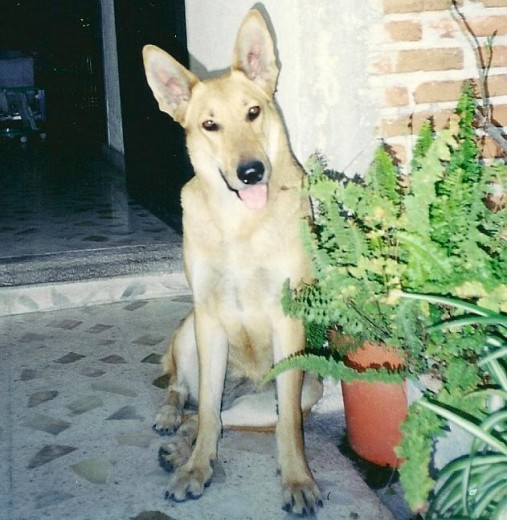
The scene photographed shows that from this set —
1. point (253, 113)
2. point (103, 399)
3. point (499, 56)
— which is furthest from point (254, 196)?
point (103, 399)

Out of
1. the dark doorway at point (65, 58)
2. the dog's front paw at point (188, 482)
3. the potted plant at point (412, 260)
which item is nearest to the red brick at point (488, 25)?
the potted plant at point (412, 260)

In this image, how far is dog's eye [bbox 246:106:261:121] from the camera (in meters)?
2.39

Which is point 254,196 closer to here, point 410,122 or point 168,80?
point 168,80

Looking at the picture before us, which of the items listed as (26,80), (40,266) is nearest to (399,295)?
(40,266)

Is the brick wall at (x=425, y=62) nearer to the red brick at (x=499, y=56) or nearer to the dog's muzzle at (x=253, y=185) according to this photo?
the red brick at (x=499, y=56)

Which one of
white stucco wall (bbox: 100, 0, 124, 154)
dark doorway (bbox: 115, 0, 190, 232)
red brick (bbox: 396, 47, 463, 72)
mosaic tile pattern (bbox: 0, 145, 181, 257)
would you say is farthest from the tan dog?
white stucco wall (bbox: 100, 0, 124, 154)

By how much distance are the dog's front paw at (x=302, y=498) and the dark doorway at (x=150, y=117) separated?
3057 mm

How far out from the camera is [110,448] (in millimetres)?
2564

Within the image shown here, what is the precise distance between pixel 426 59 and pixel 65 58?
13.2 m

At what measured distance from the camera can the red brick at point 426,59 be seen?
2.45 meters

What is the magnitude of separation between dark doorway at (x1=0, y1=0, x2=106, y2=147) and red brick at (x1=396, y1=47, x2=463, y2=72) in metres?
8.95

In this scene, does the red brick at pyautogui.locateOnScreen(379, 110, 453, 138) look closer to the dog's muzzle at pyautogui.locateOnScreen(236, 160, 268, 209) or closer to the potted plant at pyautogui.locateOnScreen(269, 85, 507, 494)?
the potted plant at pyautogui.locateOnScreen(269, 85, 507, 494)

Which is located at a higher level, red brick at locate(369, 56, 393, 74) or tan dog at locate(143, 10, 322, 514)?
red brick at locate(369, 56, 393, 74)

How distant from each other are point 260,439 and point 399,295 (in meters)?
1.22
